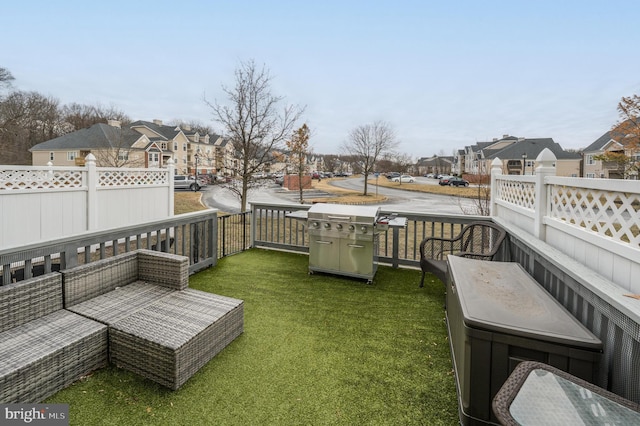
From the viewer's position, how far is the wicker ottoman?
2105mm

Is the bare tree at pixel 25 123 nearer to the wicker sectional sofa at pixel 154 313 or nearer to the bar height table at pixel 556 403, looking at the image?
the wicker sectional sofa at pixel 154 313

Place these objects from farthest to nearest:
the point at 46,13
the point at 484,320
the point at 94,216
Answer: the point at 46,13 < the point at 94,216 < the point at 484,320

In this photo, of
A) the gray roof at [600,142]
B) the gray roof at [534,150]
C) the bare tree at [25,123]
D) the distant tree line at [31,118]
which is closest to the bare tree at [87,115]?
the distant tree line at [31,118]

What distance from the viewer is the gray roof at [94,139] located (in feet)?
79.3

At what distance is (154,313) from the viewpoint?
2459 mm

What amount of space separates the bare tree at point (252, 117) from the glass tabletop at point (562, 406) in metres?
A: 9.25

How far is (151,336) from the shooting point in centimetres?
215

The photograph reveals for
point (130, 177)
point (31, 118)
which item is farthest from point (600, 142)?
point (31, 118)

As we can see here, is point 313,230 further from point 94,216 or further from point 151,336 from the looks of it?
point 94,216

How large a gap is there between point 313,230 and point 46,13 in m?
11.3

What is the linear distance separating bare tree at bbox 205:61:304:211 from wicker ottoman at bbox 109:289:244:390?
751 cm

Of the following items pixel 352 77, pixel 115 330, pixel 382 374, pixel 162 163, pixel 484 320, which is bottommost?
pixel 382 374

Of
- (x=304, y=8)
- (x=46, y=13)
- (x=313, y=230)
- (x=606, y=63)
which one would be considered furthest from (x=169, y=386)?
(x=606, y=63)

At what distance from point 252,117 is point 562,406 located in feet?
33.8
